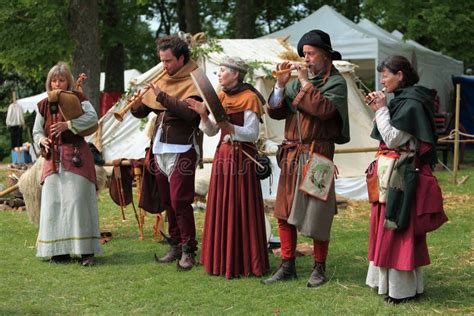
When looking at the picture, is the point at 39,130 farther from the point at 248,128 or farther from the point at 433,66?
the point at 433,66

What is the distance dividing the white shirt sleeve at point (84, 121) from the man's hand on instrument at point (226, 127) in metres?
1.22

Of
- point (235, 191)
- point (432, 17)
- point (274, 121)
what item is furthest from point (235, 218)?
point (432, 17)

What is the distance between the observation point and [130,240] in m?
6.49

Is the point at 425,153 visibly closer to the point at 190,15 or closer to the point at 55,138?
the point at 55,138

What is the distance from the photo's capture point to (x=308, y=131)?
4.48 m

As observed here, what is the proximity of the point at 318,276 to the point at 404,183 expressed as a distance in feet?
3.14

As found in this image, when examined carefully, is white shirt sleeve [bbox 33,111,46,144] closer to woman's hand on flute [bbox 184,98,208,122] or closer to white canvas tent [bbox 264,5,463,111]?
woman's hand on flute [bbox 184,98,208,122]

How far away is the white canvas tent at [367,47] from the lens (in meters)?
12.1

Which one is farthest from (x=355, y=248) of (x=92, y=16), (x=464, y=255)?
(x=92, y=16)

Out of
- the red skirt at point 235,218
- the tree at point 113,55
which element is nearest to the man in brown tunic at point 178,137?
the red skirt at point 235,218

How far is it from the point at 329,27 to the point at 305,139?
8629mm

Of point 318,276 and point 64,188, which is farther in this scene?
point 64,188

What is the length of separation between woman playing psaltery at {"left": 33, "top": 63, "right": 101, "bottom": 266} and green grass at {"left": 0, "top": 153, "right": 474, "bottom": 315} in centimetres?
17

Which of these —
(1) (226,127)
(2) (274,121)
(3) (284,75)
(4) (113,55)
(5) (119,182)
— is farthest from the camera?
(4) (113,55)
